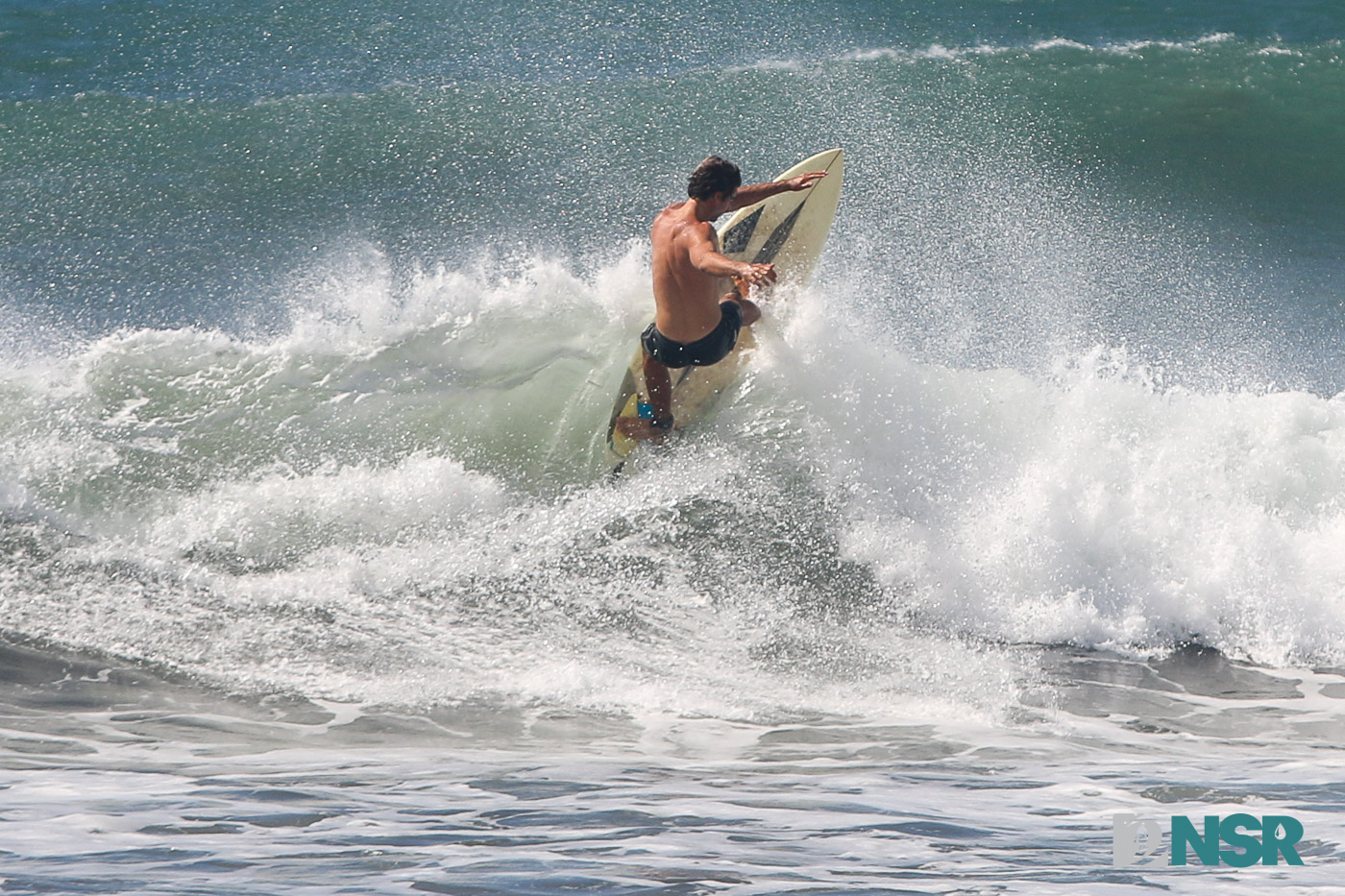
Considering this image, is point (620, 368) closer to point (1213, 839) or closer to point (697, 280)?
point (697, 280)

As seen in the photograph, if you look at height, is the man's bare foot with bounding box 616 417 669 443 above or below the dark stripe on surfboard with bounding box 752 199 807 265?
below

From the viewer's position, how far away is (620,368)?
718 centimetres

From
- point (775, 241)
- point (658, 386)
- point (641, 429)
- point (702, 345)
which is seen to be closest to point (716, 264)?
point (702, 345)

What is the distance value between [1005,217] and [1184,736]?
635 centimetres

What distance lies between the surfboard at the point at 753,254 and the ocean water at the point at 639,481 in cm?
17

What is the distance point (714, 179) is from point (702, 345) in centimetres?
87

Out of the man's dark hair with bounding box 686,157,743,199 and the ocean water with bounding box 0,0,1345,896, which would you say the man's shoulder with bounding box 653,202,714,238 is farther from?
the ocean water with bounding box 0,0,1345,896

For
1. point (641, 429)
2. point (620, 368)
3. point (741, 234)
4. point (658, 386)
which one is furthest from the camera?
point (620, 368)

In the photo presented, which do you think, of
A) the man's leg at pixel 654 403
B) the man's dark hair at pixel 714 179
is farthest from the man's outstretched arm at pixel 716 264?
the man's leg at pixel 654 403

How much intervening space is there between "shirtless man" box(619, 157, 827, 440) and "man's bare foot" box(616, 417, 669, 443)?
0.36 feet

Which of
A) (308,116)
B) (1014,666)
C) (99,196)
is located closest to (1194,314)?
(1014,666)

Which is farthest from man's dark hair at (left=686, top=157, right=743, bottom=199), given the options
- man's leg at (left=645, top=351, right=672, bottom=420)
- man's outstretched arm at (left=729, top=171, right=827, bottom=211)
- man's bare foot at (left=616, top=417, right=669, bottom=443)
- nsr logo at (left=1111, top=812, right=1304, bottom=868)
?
nsr logo at (left=1111, top=812, right=1304, bottom=868)

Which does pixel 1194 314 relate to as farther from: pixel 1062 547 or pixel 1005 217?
pixel 1062 547

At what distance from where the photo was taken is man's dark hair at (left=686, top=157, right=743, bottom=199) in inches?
225
